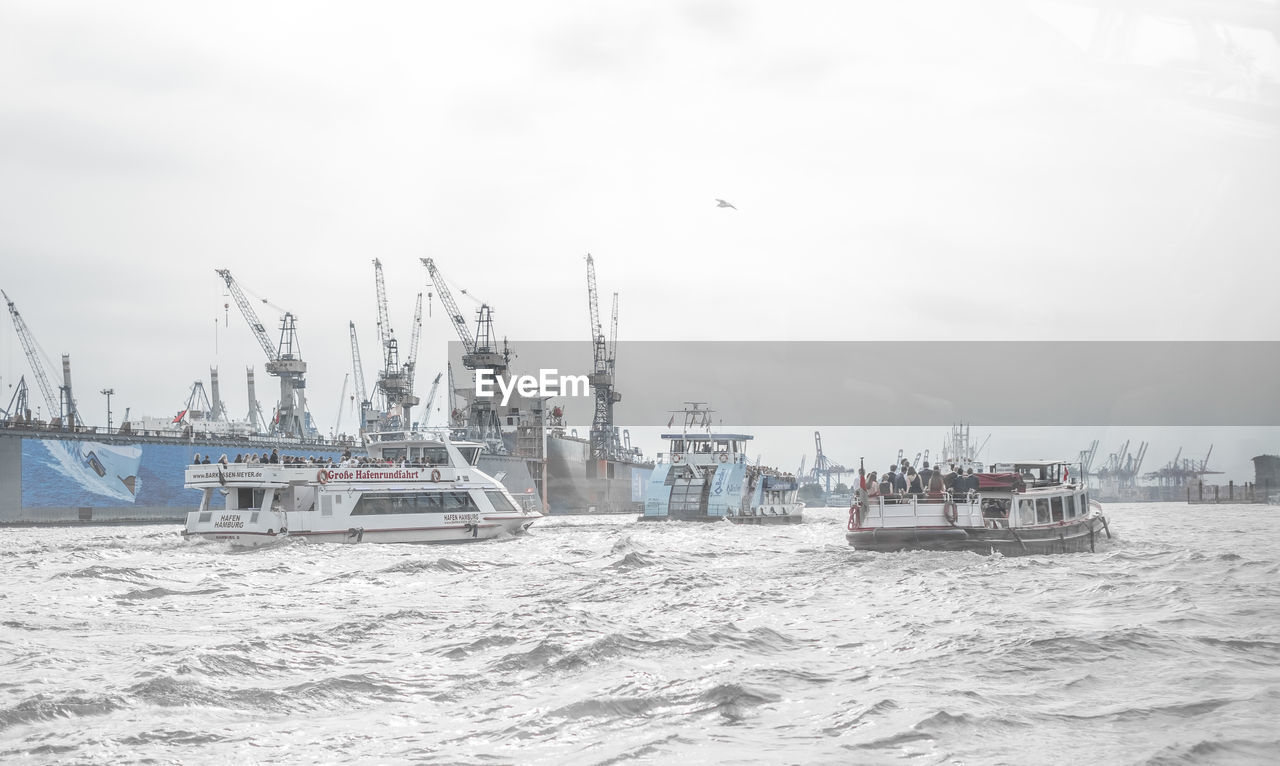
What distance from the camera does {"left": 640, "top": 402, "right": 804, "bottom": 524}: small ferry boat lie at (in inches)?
3278

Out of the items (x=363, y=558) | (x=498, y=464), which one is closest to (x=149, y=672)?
(x=363, y=558)

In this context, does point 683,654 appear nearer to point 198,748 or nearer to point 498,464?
point 198,748

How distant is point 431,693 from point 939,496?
25.3 m

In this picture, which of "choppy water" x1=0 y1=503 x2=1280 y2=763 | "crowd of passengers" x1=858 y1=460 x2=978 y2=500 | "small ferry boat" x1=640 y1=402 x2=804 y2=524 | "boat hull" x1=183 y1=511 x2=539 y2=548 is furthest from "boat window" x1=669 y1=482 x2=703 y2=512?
"choppy water" x1=0 y1=503 x2=1280 y2=763

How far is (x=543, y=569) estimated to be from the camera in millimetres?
36625

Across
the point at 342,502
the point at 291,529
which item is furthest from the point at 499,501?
the point at 291,529

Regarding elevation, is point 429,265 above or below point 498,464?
above

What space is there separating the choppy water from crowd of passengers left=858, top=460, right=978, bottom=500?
482cm

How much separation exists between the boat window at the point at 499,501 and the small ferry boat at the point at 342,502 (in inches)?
51.0

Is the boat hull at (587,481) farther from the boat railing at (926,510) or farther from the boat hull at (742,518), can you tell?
the boat railing at (926,510)

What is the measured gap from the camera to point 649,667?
17047 millimetres

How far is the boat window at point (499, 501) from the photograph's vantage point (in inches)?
2132

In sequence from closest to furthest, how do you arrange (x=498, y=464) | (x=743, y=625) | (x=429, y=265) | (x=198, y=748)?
(x=198, y=748) < (x=743, y=625) < (x=498, y=464) < (x=429, y=265)

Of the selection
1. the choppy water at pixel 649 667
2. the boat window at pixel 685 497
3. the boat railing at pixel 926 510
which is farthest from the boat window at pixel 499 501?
the boat window at pixel 685 497
